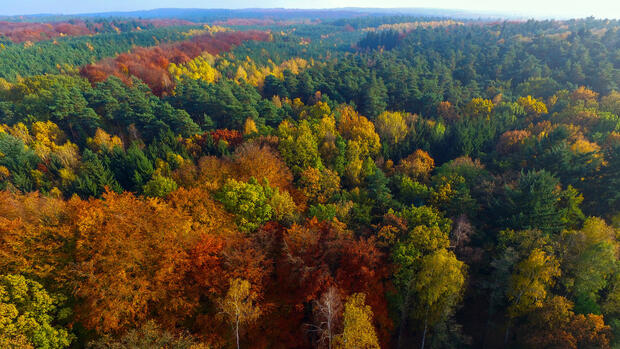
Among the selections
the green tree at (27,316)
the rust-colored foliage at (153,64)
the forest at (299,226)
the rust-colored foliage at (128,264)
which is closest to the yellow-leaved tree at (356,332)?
the forest at (299,226)

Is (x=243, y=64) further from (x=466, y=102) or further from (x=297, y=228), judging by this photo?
(x=297, y=228)

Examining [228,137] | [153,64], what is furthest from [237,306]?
[153,64]

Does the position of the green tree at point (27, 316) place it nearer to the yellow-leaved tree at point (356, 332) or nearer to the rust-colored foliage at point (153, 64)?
the yellow-leaved tree at point (356, 332)

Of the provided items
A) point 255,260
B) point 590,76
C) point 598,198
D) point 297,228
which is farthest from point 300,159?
point 590,76

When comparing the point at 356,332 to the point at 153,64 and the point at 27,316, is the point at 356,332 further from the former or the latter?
the point at 153,64

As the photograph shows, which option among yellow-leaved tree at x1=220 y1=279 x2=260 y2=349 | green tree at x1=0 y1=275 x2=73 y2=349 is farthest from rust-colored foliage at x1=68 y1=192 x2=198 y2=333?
yellow-leaved tree at x1=220 y1=279 x2=260 y2=349

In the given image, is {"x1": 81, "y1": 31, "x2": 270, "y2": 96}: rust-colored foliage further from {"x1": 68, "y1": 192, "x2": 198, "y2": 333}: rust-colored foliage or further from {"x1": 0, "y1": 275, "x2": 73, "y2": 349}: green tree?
{"x1": 0, "y1": 275, "x2": 73, "y2": 349}: green tree
